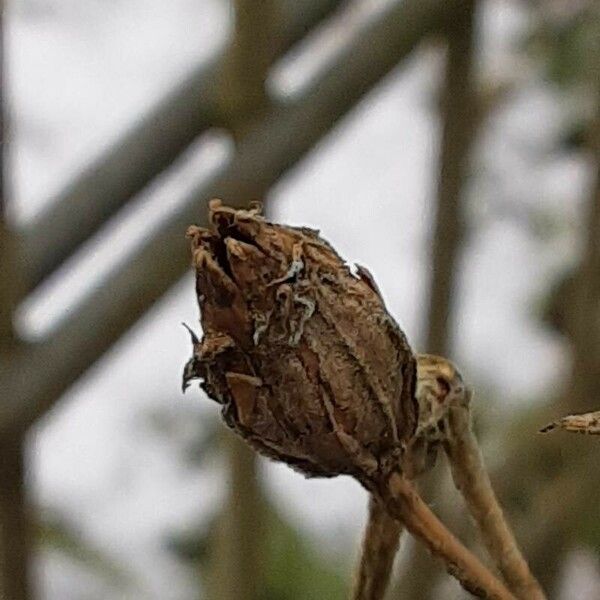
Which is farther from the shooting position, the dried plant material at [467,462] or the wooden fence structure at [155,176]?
the wooden fence structure at [155,176]

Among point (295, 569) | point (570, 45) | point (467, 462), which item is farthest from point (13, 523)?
point (570, 45)

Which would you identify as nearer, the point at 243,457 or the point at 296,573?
the point at 243,457

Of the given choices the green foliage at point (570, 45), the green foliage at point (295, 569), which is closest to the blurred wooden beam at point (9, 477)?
the green foliage at point (295, 569)

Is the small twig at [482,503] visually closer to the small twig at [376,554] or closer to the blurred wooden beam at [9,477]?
the small twig at [376,554]

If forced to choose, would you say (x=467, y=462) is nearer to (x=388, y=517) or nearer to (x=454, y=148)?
(x=388, y=517)

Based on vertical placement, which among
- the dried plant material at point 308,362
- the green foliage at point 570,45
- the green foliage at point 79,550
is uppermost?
the green foliage at point 570,45

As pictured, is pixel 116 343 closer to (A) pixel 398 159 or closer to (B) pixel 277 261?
(B) pixel 277 261
